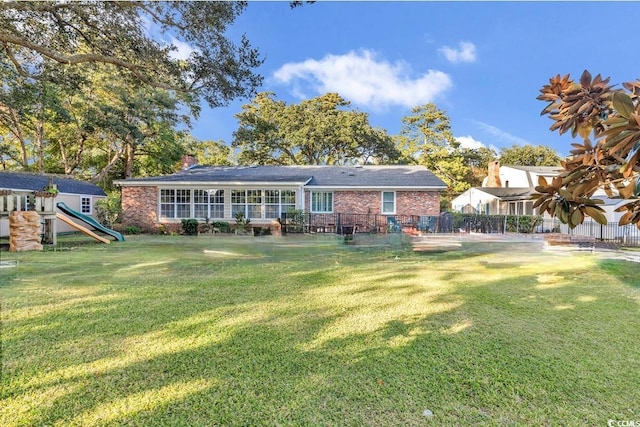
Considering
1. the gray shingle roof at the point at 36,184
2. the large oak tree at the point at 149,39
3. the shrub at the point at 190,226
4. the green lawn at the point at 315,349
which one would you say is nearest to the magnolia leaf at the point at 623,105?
the green lawn at the point at 315,349

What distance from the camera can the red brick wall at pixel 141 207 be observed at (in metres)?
18.2

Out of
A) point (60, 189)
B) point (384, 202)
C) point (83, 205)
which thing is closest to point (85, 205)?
point (83, 205)

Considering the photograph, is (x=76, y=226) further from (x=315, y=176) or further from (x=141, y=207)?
(x=315, y=176)

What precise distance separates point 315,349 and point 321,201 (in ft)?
51.9

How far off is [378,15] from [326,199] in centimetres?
950

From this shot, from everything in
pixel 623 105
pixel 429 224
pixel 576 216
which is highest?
pixel 623 105

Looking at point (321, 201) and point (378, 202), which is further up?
point (321, 201)

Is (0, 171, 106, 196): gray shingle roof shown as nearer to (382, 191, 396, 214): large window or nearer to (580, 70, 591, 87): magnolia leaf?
(382, 191, 396, 214): large window

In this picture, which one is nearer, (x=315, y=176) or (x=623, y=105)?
(x=623, y=105)

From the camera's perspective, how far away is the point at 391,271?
7348 mm

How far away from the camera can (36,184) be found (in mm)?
17516

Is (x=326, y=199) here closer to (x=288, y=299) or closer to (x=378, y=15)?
(x=378, y=15)

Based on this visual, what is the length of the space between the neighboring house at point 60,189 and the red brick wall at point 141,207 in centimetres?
321

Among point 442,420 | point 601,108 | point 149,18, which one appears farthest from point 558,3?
point 149,18
